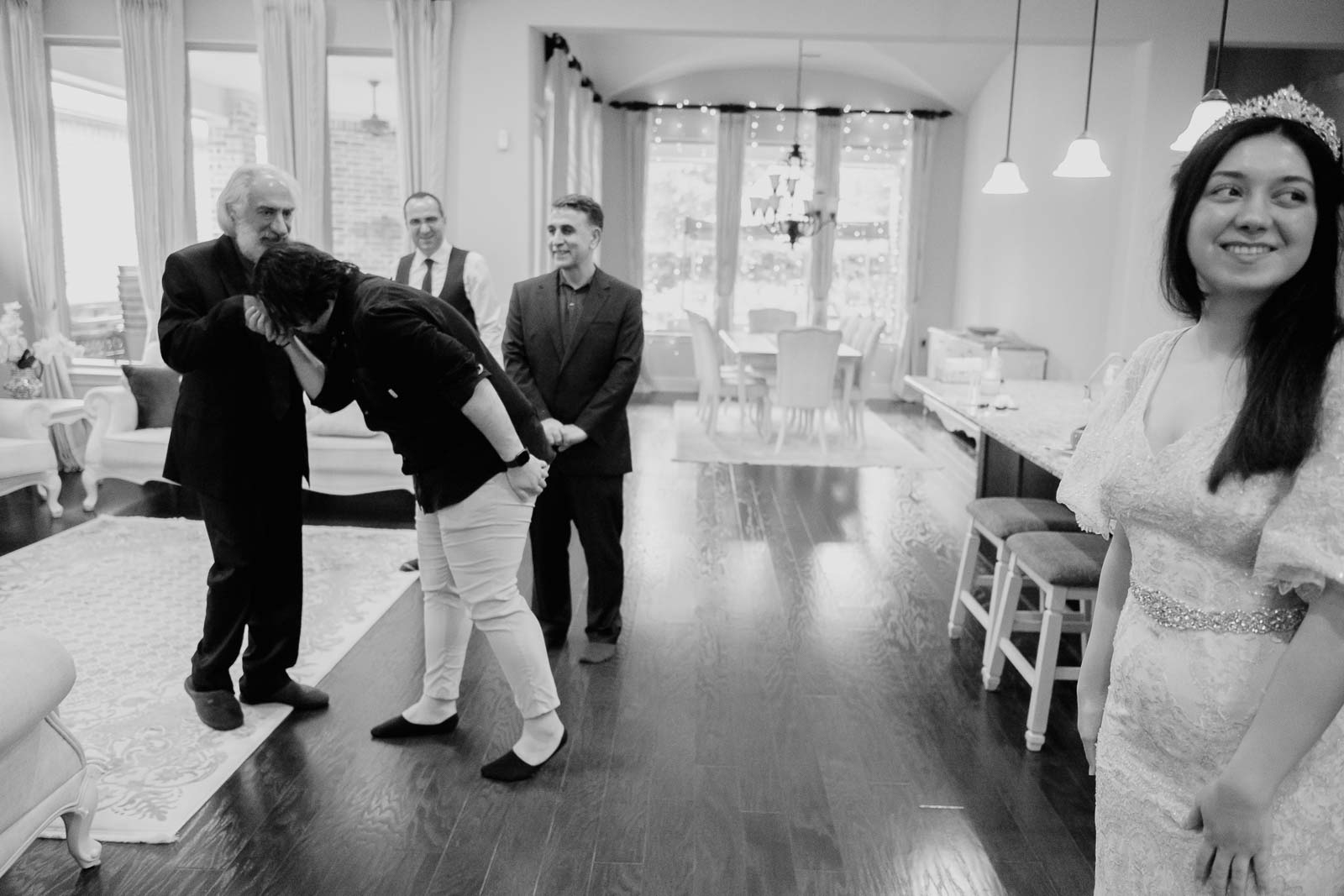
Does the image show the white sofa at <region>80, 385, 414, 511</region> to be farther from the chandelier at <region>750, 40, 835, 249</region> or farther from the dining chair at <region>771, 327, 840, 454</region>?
the chandelier at <region>750, 40, 835, 249</region>

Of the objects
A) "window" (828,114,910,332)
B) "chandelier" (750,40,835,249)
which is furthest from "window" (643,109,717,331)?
"window" (828,114,910,332)

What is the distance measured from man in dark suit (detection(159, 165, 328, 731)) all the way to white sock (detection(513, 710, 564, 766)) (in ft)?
2.58

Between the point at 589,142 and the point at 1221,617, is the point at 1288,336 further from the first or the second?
the point at 589,142

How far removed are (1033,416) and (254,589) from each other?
9.17 ft

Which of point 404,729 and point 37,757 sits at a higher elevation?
point 37,757

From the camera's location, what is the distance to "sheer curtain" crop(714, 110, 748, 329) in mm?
10648

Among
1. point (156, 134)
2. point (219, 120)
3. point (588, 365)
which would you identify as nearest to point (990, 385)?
point (588, 365)

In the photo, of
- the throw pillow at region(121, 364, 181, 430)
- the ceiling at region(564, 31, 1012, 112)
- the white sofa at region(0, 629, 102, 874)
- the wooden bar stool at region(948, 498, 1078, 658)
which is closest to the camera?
the white sofa at region(0, 629, 102, 874)

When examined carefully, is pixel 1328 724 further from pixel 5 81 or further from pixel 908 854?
pixel 5 81

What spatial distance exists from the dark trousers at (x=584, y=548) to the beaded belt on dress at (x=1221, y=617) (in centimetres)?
236

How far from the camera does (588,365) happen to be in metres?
3.32

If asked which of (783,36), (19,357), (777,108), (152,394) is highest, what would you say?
(777,108)

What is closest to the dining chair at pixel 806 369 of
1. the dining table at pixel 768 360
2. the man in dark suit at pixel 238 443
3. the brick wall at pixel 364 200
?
the dining table at pixel 768 360

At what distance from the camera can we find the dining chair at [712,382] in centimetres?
767
